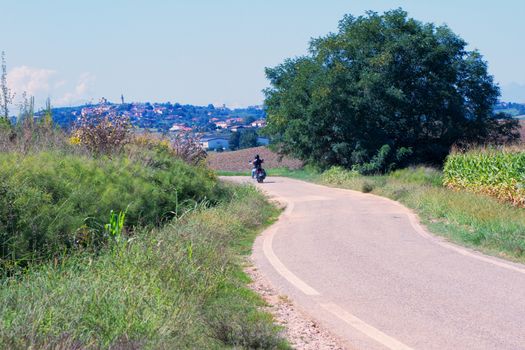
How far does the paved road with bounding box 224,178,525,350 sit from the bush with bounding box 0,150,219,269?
9.20ft

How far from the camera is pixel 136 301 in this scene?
7.54 meters

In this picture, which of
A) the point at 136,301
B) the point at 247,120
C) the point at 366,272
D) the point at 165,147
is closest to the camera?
the point at 136,301

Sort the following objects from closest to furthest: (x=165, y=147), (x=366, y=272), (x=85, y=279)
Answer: (x=85, y=279), (x=366, y=272), (x=165, y=147)

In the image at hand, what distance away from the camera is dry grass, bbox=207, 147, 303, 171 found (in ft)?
235

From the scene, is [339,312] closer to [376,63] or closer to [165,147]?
[165,147]

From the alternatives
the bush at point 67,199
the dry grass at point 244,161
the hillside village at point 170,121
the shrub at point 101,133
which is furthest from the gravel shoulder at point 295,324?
the dry grass at point 244,161

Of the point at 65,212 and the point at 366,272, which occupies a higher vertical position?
the point at 65,212

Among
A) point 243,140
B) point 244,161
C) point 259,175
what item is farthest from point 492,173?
point 243,140

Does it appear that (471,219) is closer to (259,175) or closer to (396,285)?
(396,285)

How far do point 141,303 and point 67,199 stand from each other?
20.1 feet

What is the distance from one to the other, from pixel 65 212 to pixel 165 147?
54.7ft

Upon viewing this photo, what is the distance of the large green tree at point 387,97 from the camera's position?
49594 millimetres

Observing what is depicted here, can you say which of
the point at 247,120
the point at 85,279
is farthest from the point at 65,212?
the point at 247,120

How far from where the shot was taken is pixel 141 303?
7527 mm
